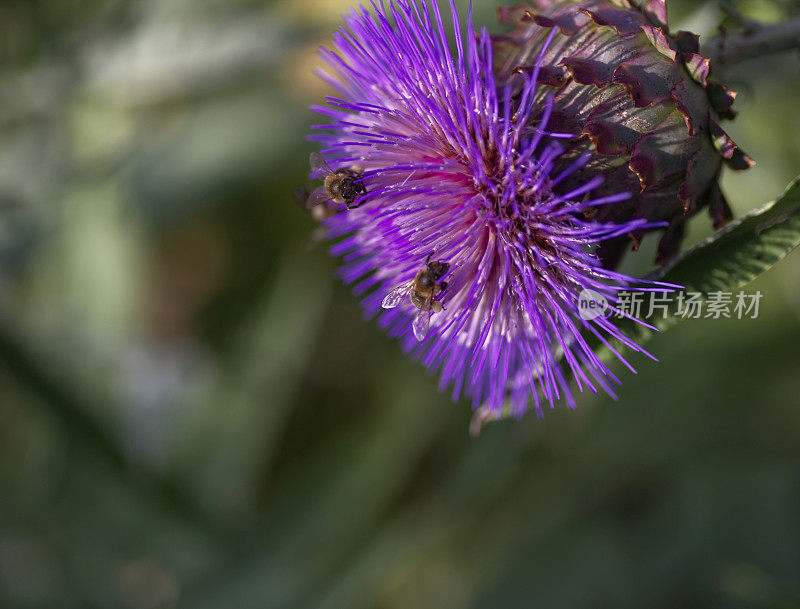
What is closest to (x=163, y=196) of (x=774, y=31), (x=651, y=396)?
(x=651, y=396)

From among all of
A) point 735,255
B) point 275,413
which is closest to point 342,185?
point 735,255

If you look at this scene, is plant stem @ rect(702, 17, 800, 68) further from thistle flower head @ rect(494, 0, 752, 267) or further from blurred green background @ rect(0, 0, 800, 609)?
blurred green background @ rect(0, 0, 800, 609)

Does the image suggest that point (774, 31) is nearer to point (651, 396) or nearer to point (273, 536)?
point (651, 396)

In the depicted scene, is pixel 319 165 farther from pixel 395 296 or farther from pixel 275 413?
pixel 275 413

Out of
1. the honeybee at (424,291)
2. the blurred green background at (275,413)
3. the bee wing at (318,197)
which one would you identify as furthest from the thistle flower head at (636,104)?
the blurred green background at (275,413)

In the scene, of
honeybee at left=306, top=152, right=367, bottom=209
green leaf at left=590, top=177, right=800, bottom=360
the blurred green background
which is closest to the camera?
green leaf at left=590, top=177, right=800, bottom=360

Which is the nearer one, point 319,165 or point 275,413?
point 319,165

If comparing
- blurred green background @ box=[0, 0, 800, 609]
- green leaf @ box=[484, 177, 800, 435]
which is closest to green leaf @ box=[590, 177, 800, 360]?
green leaf @ box=[484, 177, 800, 435]

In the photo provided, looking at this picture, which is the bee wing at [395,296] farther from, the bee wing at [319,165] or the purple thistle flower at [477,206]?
the bee wing at [319,165]
